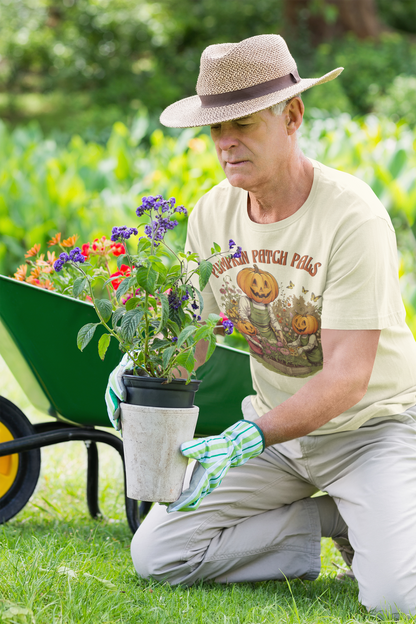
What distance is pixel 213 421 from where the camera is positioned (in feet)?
7.63

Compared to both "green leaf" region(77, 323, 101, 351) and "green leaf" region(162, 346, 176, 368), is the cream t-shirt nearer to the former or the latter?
"green leaf" region(162, 346, 176, 368)

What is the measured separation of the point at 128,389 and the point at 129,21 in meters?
13.4

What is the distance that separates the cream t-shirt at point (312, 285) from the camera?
70.6 inches

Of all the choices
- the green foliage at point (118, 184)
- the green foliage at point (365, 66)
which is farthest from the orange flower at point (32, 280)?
the green foliage at point (365, 66)

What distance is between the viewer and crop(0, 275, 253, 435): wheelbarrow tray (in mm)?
2020

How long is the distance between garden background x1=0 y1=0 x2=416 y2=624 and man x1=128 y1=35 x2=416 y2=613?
123 millimetres

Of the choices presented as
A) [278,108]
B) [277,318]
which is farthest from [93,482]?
[278,108]

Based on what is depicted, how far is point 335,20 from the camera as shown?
12.5 metres

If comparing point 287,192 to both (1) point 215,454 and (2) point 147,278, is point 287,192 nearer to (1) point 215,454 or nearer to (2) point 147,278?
(2) point 147,278

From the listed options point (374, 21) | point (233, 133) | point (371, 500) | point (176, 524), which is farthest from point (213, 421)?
point (374, 21)

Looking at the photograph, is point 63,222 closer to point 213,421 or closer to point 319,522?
point 213,421

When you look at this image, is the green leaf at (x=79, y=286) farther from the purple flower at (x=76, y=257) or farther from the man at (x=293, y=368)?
the man at (x=293, y=368)

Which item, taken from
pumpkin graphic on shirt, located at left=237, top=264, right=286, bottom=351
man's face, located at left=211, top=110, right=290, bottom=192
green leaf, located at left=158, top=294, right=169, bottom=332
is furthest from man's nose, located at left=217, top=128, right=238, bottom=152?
green leaf, located at left=158, top=294, right=169, bottom=332

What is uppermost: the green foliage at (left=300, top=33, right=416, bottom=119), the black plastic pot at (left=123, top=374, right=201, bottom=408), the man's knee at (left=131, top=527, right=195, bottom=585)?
the green foliage at (left=300, top=33, right=416, bottom=119)
